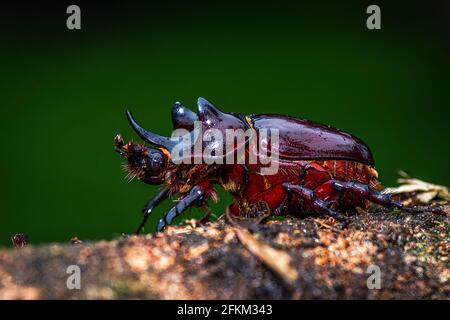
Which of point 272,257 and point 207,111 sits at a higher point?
point 207,111

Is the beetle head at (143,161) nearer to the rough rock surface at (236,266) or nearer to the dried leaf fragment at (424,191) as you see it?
the rough rock surface at (236,266)

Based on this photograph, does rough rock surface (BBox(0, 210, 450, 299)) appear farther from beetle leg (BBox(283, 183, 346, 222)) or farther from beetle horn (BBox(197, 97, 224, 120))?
beetle horn (BBox(197, 97, 224, 120))

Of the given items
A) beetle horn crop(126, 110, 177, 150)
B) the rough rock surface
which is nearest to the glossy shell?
beetle horn crop(126, 110, 177, 150)

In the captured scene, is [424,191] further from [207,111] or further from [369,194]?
[207,111]

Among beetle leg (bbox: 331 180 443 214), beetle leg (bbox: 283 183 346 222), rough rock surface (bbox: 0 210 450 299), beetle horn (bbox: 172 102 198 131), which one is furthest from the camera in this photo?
beetle horn (bbox: 172 102 198 131)

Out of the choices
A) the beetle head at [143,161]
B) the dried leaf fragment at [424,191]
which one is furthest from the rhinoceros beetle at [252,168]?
the dried leaf fragment at [424,191]

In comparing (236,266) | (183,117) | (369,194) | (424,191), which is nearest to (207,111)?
(183,117)
